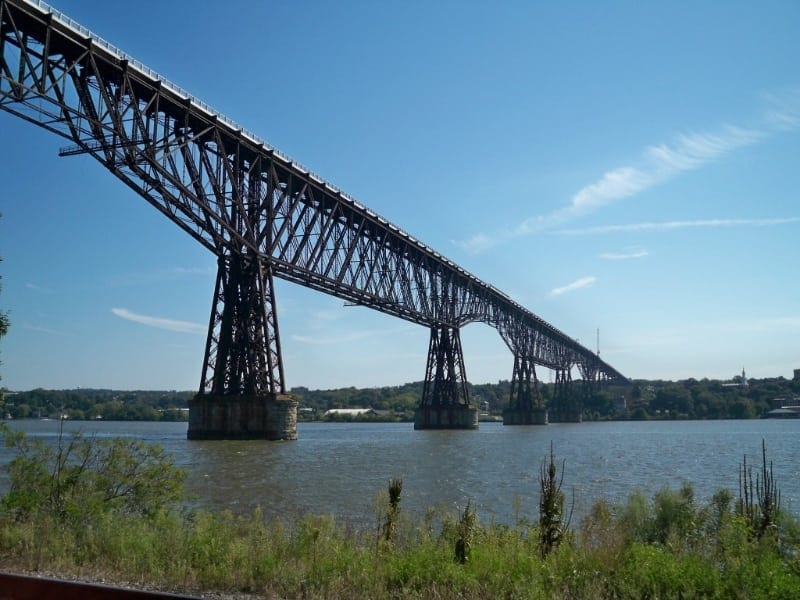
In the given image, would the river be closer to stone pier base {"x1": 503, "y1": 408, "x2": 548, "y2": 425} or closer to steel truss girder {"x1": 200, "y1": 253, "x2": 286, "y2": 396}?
steel truss girder {"x1": 200, "y1": 253, "x2": 286, "y2": 396}

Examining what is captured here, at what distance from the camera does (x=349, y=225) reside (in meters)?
72.6

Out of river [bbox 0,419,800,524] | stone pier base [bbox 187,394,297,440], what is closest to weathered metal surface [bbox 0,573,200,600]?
river [bbox 0,419,800,524]

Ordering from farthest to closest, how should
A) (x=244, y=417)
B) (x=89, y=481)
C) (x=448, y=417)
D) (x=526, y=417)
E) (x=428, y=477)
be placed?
(x=526, y=417) < (x=448, y=417) < (x=244, y=417) < (x=428, y=477) < (x=89, y=481)

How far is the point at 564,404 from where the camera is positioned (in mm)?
174500

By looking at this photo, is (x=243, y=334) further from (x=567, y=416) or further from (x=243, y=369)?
(x=567, y=416)

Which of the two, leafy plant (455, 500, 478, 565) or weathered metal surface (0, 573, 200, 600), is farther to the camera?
leafy plant (455, 500, 478, 565)

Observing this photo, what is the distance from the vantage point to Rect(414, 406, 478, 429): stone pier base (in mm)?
99438

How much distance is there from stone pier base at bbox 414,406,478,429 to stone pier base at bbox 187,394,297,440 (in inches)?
1846

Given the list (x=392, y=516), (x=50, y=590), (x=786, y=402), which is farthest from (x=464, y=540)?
(x=786, y=402)

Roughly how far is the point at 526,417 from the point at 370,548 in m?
→ 128

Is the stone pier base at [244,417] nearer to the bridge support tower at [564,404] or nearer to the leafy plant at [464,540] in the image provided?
the leafy plant at [464,540]

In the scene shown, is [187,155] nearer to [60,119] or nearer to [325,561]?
[60,119]

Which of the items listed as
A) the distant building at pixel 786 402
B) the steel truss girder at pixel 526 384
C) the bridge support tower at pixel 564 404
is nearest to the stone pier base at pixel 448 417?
the steel truss girder at pixel 526 384

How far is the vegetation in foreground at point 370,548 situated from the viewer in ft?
28.2
